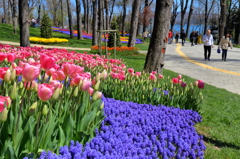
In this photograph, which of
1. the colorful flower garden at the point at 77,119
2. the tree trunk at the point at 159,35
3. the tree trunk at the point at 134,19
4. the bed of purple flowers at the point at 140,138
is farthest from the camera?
the tree trunk at the point at 134,19

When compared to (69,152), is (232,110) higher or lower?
lower

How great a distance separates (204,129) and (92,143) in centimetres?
255

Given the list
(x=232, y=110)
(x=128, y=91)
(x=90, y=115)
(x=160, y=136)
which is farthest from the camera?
(x=232, y=110)

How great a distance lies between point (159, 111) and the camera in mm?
3725

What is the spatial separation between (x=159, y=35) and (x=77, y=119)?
16.0ft

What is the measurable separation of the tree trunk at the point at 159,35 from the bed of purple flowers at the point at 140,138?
9.99ft

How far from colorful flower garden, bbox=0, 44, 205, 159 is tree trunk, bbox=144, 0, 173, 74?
2.55 meters

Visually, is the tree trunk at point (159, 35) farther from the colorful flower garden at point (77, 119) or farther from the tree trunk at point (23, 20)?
the tree trunk at point (23, 20)

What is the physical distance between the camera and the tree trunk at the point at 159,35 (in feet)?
21.7

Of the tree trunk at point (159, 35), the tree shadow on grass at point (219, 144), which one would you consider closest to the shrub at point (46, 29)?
the tree trunk at point (159, 35)

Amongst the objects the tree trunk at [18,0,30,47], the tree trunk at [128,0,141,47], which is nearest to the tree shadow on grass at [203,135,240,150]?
the tree trunk at [18,0,30,47]

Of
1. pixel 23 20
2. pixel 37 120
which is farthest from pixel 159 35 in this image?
pixel 23 20

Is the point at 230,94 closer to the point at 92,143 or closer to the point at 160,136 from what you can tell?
the point at 160,136

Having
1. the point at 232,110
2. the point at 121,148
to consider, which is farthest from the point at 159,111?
the point at 232,110
